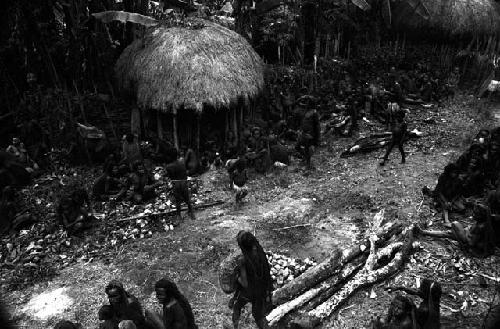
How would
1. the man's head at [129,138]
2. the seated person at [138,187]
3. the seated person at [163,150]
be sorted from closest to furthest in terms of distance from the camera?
the seated person at [138,187] < the man's head at [129,138] < the seated person at [163,150]

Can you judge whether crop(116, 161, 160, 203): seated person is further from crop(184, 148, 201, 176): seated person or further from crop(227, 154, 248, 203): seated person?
crop(227, 154, 248, 203): seated person

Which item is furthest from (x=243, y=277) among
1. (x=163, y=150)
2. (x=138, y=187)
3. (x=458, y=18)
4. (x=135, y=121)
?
(x=458, y=18)

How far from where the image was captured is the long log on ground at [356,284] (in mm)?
5896

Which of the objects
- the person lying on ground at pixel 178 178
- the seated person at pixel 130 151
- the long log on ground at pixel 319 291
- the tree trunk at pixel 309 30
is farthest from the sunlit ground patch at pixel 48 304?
the tree trunk at pixel 309 30

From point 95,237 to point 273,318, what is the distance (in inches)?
173

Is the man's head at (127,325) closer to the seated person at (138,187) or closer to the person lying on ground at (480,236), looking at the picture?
the seated person at (138,187)

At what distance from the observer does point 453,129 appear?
13.1 metres

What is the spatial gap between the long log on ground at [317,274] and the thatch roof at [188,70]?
5.78m

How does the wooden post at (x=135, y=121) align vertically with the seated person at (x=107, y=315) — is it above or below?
above

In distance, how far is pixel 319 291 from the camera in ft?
20.8

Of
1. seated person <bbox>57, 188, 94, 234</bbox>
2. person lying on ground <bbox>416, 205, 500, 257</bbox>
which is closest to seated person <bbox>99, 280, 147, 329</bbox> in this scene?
seated person <bbox>57, 188, 94, 234</bbox>

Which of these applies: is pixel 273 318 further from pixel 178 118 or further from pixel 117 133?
pixel 117 133

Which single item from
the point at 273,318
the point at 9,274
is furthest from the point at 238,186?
the point at 9,274

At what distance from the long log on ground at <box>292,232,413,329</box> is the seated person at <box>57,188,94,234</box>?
197 inches
